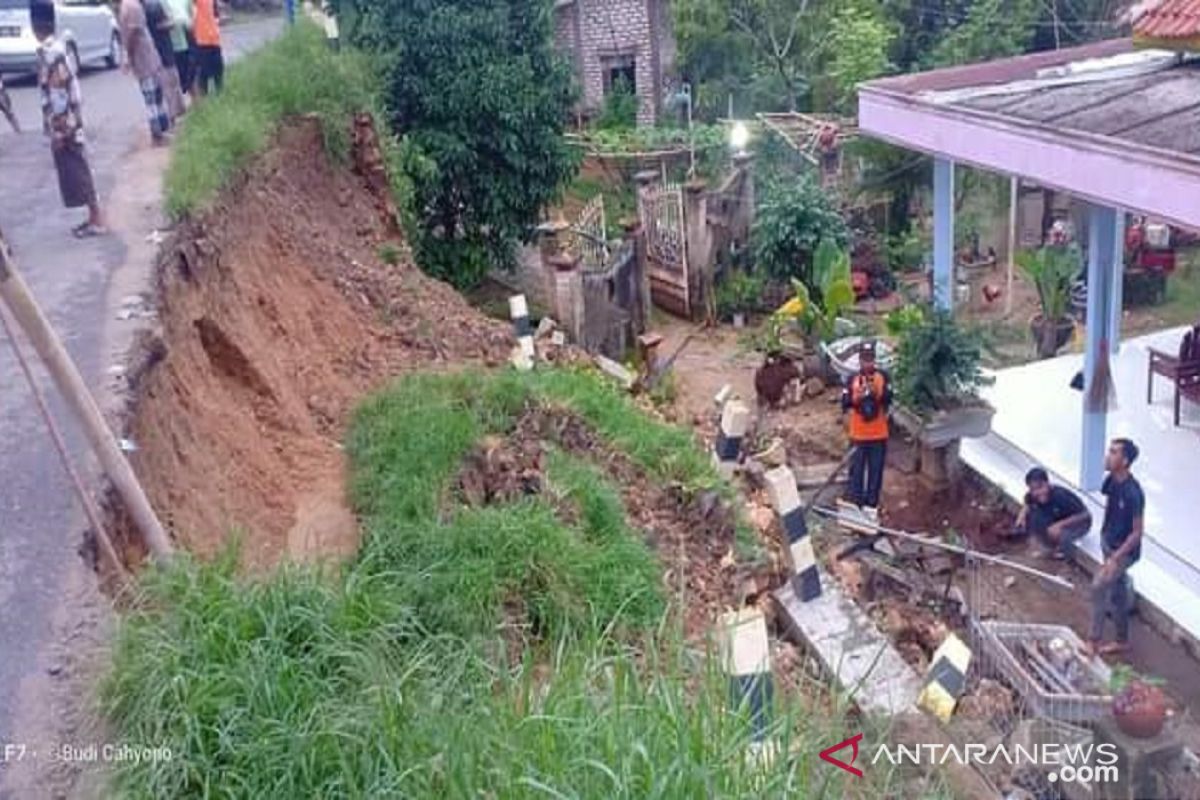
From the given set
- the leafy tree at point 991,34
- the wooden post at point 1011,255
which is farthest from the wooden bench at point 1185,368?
the leafy tree at point 991,34

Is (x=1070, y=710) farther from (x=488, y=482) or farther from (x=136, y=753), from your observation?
(x=136, y=753)

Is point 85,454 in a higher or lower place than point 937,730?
higher

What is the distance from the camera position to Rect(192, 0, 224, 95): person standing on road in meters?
13.2

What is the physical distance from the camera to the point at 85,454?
20.0ft

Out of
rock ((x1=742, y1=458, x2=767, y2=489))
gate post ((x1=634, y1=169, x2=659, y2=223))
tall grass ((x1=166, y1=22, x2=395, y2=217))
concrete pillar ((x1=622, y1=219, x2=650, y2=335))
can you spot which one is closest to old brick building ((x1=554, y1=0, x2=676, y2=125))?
gate post ((x1=634, y1=169, x2=659, y2=223))

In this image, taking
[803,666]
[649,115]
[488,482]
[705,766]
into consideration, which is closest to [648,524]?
[488,482]

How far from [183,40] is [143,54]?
45.2 inches

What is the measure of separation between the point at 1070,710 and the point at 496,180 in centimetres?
1039

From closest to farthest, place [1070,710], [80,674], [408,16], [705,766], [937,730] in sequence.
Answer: [705,766], [80,674], [937,730], [1070,710], [408,16]

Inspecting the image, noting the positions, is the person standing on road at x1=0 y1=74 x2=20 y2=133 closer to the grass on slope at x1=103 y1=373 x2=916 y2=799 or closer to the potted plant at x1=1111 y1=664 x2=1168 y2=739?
the grass on slope at x1=103 y1=373 x2=916 y2=799

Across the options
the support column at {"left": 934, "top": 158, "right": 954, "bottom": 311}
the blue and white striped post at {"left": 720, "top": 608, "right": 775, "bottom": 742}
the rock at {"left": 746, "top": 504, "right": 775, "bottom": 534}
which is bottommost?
the rock at {"left": 746, "top": 504, "right": 775, "bottom": 534}

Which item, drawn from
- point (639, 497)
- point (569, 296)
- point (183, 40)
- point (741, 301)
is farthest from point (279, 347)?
point (741, 301)

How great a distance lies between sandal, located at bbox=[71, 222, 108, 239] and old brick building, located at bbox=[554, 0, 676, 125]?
55.3 feet

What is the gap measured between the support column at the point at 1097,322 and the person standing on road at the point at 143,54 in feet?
26.3
